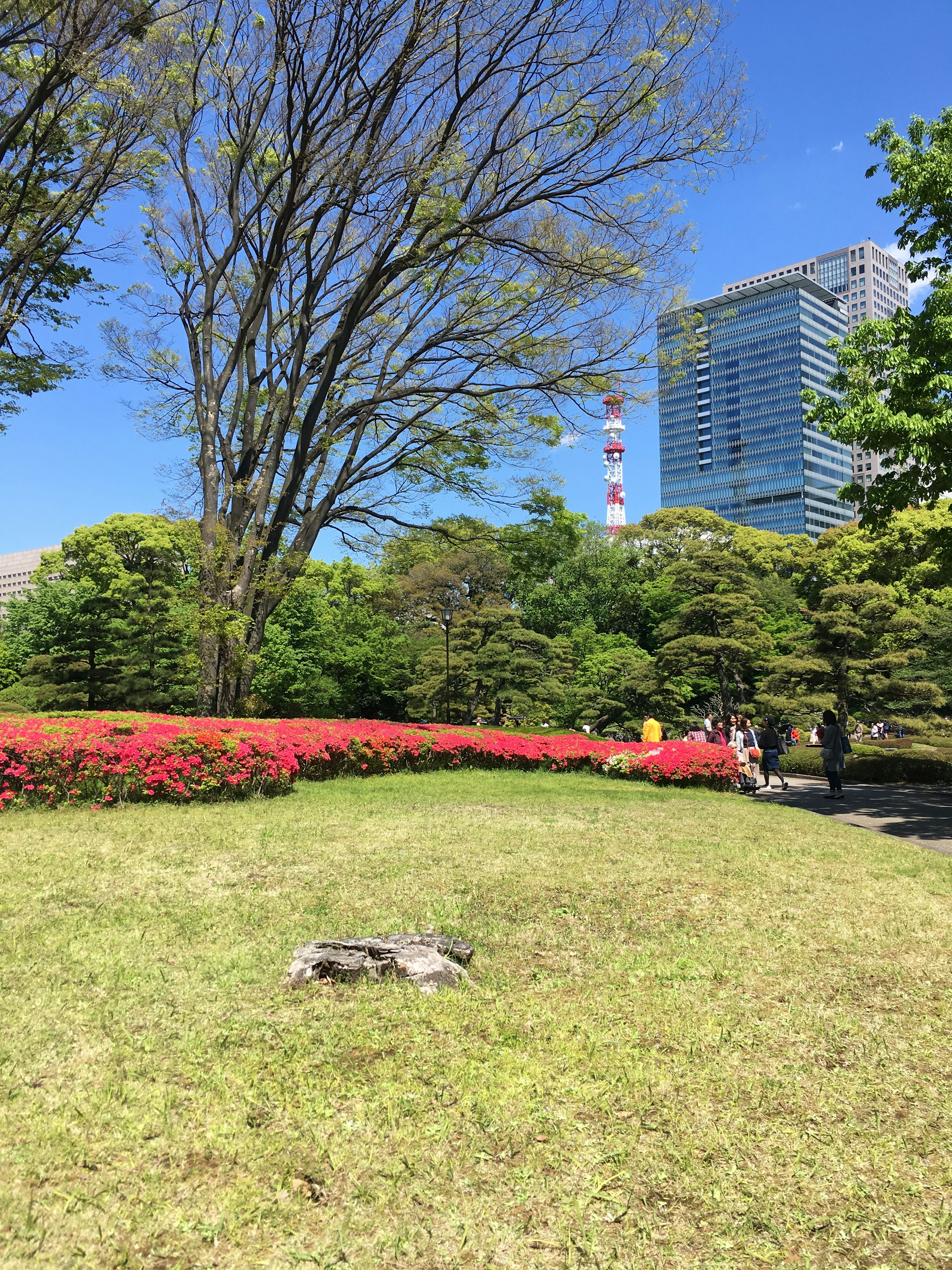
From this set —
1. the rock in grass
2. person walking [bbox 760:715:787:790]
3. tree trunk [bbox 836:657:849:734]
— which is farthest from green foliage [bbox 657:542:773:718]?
the rock in grass

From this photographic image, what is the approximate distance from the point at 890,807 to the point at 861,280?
133 meters

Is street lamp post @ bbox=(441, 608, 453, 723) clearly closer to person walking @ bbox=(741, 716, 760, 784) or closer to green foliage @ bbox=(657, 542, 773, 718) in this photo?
green foliage @ bbox=(657, 542, 773, 718)

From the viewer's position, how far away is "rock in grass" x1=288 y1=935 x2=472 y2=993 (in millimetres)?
3723

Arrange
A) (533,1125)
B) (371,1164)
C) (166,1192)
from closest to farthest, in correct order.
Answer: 1. (166,1192)
2. (371,1164)
3. (533,1125)

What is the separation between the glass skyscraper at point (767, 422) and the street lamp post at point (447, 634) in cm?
7000

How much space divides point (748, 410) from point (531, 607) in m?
67.2

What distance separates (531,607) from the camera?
4284 cm

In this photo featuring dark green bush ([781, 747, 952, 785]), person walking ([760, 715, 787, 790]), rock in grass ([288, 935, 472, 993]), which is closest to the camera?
rock in grass ([288, 935, 472, 993])

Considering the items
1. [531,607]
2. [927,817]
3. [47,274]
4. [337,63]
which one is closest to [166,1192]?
[927,817]

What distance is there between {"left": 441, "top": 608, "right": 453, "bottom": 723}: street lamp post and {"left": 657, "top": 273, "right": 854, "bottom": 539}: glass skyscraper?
2756 inches

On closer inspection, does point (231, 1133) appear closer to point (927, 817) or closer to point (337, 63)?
point (927, 817)

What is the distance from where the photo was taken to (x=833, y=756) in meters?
12.9

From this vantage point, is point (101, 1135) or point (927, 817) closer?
point (101, 1135)

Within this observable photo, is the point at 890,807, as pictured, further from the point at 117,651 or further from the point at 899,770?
the point at 117,651
